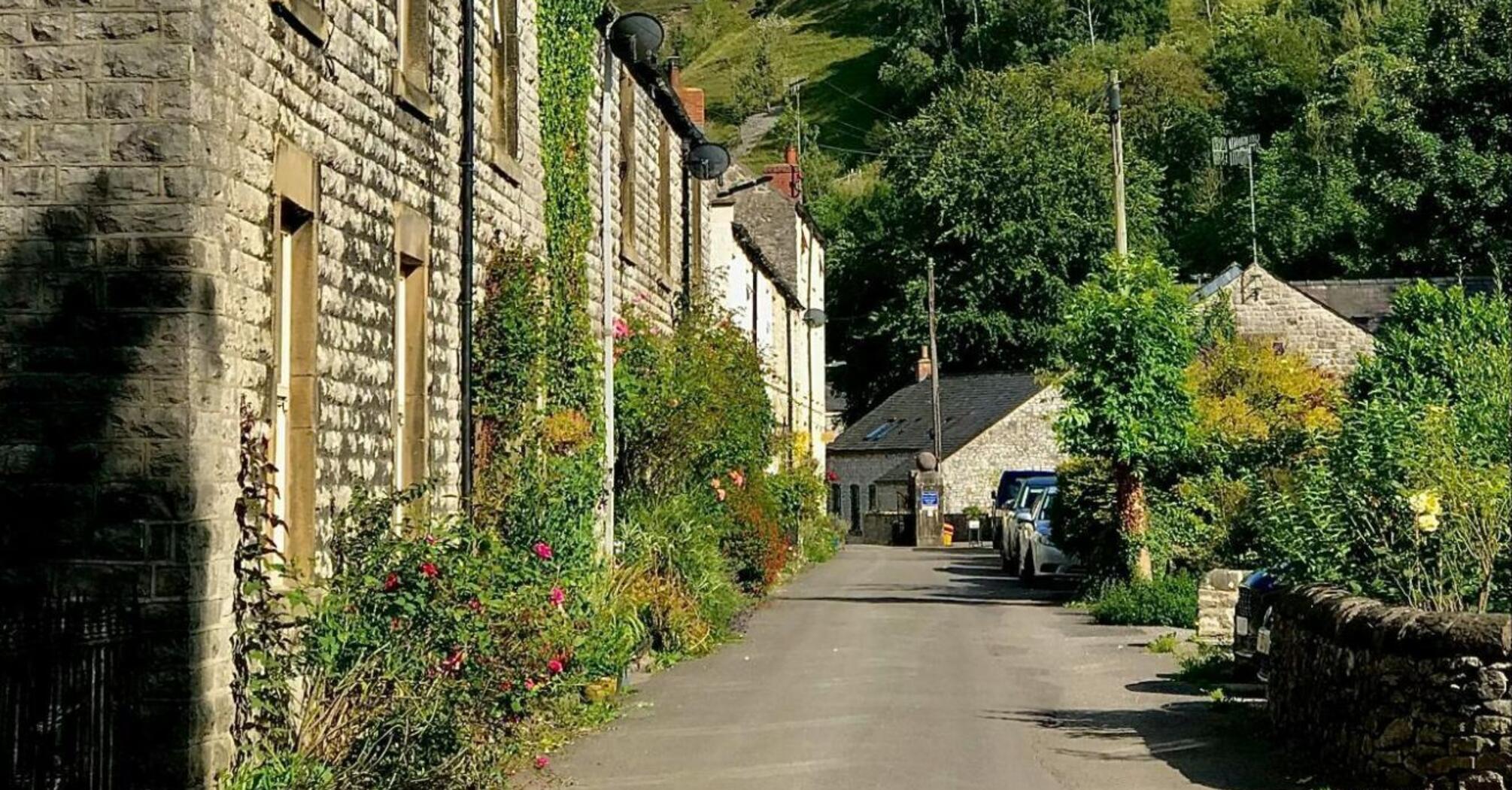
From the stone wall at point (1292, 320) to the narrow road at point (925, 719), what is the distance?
90.0 ft

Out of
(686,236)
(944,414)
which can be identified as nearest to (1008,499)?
(686,236)

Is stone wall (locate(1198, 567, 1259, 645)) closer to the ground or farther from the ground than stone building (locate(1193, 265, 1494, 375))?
closer to the ground

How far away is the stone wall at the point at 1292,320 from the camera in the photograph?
1949 inches

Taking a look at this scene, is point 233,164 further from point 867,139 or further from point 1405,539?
point 867,139

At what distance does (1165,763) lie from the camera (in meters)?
12.5

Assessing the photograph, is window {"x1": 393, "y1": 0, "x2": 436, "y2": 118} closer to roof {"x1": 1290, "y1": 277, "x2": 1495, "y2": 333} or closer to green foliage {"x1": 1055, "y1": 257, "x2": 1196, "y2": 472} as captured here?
green foliage {"x1": 1055, "y1": 257, "x2": 1196, "y2": 472}

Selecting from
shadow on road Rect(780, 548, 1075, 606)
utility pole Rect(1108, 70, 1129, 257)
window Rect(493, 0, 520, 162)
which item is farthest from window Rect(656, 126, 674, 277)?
window Rect(493, 0, 520, 162)

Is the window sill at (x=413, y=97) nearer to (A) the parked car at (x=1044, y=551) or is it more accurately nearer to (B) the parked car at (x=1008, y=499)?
(A) the parked car at (x=1044, y=551)

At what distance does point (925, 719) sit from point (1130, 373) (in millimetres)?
12973

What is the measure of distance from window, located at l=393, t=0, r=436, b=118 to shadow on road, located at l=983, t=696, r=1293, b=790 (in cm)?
631

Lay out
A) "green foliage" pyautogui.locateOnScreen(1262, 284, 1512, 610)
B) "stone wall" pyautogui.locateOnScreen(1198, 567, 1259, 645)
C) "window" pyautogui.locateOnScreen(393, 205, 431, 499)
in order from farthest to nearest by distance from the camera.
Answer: "stone wall" pyautogui.locateOnScreen(1198, 567, 1259, 645)
"window" pyautogui.locateOnScreen(393, 205, 431, 499)
"green foliage" pyautogui.locateOnScreen(1262, 284, 1512, 610)

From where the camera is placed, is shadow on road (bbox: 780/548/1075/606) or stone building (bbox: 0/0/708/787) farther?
shadow on road (bbox: 780/548/1075/606)

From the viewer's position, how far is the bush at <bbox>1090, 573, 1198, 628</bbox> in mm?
24156

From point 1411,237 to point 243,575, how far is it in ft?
182
